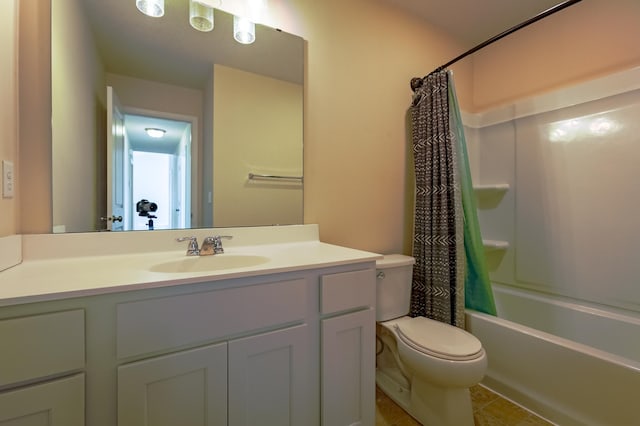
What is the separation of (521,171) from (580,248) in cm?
64

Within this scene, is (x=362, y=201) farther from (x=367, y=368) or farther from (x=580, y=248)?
(x=580, y=248)

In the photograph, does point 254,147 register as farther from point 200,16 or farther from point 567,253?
point 567,253

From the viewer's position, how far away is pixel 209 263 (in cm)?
120

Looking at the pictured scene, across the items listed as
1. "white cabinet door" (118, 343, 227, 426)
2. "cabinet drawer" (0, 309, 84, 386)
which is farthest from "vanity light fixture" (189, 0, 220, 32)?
"white cabinet door" (118, 343, 227, 426)

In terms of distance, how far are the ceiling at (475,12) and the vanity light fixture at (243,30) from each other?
1046mm

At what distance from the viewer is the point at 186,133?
4.43 ft

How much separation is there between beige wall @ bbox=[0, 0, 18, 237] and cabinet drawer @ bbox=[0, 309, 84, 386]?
0.49m

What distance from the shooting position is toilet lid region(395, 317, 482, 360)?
3.94 feet

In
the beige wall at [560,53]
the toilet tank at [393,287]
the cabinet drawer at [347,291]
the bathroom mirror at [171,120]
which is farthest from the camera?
the beige wall at [560,53]

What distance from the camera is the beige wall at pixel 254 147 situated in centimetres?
142

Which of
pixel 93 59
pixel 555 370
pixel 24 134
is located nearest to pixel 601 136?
pixel 555 370

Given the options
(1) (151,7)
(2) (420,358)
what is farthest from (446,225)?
(1) (151,7)

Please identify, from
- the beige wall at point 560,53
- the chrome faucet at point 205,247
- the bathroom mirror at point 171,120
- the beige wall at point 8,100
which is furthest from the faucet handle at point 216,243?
the beige wall at point 560,53

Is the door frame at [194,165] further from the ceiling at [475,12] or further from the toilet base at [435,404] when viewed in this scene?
the ceiling at [475,12]
